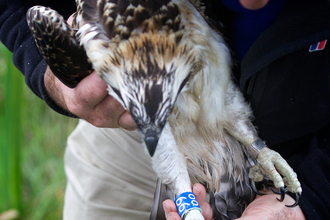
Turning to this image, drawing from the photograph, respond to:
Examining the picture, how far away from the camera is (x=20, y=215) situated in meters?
3.87

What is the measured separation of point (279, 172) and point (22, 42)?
7.22 feet

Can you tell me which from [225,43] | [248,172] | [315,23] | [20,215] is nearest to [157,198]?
[248,172]

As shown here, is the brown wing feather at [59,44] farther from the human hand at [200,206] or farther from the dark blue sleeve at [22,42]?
the human hand at [200,206]

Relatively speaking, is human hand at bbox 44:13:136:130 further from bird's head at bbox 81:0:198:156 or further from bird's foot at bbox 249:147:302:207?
bird's foot at bbox 249:147:302:207

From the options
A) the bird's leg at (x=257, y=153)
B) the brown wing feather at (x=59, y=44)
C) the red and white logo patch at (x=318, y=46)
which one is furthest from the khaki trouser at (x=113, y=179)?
the red and white logo patch at (x=318, y=46)

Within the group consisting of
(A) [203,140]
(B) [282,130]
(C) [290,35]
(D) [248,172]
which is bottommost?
(D) [248,172]

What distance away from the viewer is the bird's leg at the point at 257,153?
2.09m

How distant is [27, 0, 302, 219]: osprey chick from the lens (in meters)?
1.54

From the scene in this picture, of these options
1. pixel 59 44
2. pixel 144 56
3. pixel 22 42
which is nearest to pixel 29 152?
pixel 22 42

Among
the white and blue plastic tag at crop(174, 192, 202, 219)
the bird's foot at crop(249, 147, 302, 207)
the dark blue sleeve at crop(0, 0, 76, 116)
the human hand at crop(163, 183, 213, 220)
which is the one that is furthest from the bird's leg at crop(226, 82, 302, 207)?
the dark blue sleeve at crop(0, 0, 76, 116)

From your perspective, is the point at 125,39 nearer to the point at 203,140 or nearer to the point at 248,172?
the point at 203,140

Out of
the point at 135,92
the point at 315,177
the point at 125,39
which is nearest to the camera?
the point at 135,92

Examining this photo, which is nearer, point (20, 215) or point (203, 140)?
point (203, 140)

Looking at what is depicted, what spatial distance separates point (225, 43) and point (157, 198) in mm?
1277
